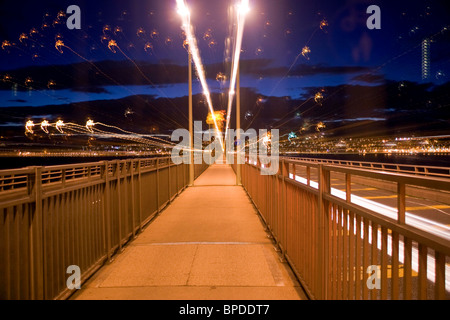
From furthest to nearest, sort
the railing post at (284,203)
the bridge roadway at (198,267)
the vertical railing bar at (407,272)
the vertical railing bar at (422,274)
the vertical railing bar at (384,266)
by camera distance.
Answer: the railing post at (284,203) < the bridge roadway at (198,267) < the vertical railing bar at (384,266) < the vertical railing bar at (407,272) < the vertical railing bar at (422,274)

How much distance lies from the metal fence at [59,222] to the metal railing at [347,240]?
9.59 ft

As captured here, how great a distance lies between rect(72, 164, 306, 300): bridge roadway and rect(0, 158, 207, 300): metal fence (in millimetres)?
379

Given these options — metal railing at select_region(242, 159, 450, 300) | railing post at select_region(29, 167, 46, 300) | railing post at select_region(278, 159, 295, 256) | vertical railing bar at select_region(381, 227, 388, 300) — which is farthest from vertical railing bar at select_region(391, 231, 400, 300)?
railing post at select_region(29, 167, 46, 300)

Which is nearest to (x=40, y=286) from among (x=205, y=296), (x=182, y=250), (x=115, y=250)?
(x=205, y=296)

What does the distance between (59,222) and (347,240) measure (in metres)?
3.25

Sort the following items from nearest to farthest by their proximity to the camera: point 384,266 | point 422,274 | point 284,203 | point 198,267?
point 422,274
point 384,266
point 198,267
point 284,203

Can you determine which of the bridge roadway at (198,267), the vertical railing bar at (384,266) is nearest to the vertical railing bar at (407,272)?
the vertical railing bar at (384,266)

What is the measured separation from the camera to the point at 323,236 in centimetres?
355

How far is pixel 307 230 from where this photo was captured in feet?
13.6

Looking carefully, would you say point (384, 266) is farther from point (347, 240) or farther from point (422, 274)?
point (347, 240)

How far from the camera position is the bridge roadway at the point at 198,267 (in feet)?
14.1

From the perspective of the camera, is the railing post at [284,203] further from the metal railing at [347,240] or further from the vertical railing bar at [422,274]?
the vertical railing bar at [422,274]

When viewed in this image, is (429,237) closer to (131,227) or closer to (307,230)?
(307,230)

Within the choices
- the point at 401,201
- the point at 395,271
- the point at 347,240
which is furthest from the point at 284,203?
the point at 401,201
